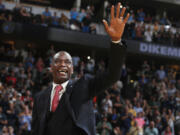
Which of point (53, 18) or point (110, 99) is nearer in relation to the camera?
point (110, 99)

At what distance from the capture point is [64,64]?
9.63 ft

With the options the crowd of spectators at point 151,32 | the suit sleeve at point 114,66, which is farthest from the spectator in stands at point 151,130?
the suit sleeve at point 114,66

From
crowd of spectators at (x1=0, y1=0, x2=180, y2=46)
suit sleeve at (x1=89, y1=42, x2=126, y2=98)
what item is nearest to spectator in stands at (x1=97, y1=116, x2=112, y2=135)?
crowd of spectators at (x1=0, y1=0, x2=180, y2=46)

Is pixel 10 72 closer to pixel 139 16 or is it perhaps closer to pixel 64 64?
pixel 139 16

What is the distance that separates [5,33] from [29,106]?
5.61 meters

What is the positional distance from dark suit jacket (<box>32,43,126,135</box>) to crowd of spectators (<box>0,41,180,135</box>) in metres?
6.64

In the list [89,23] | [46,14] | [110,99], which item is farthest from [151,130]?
[46,14]

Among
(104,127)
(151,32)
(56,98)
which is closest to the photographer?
(56,98)

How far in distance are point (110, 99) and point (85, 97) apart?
11.0 meters

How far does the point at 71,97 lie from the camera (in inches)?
112

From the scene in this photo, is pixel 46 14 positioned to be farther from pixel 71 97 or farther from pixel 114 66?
pixel 114 66

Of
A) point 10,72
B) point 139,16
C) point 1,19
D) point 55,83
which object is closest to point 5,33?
point 1,19

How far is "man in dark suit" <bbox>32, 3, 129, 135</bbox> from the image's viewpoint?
8.11 feet

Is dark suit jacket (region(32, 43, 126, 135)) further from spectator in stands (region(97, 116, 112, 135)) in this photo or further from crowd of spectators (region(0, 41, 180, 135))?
spectator in stands (region(97, 116, 112, 135))
